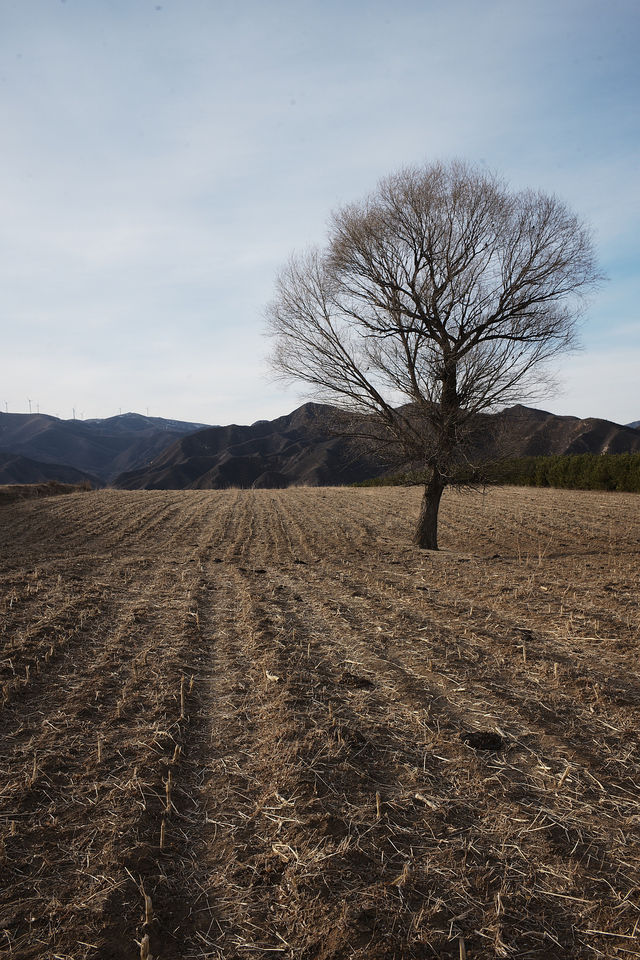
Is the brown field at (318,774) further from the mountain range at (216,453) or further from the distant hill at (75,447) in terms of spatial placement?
the distant hill at (75,447)

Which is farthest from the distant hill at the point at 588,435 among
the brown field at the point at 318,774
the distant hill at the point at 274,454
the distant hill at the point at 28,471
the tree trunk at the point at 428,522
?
the distant hill at the point at 28,471

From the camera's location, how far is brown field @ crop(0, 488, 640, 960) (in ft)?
6.94

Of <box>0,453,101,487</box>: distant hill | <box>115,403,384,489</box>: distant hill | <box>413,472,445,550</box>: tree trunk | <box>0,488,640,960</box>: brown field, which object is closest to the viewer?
<box>0,488,640,960</box>: brown field

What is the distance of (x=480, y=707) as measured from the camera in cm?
406

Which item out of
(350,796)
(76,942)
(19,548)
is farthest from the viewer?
(19,548)

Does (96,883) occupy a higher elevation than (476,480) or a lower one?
lower

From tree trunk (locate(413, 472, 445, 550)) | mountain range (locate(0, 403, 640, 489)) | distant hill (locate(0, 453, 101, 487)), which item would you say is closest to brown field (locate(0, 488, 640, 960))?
tree trunk (locate(413, 472, 445, 550))

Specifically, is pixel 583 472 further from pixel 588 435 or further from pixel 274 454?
pixel 274 454

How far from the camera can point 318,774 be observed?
3.10 metres

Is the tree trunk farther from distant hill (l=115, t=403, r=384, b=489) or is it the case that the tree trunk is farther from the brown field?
distant hill (l=115, t=403, r=384, b=489)

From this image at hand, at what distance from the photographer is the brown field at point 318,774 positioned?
6.94 feet

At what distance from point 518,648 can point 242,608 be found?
356cm

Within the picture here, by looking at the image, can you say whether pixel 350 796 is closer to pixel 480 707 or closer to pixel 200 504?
pixel 480 707

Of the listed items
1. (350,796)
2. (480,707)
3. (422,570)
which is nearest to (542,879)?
(350,796)
